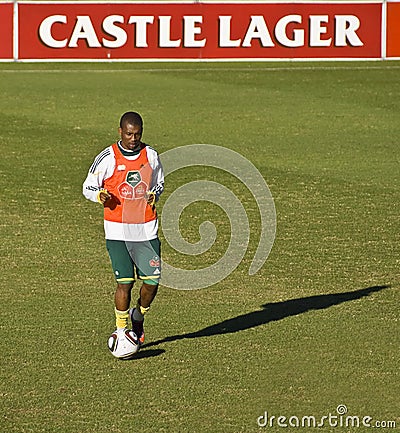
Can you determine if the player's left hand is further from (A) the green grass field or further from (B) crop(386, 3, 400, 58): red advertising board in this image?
(B) crop(386, 3, 400, 58): red advertising board

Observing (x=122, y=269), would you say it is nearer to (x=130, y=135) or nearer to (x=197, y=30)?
(x=130, y=135)

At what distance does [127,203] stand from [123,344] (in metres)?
0.93

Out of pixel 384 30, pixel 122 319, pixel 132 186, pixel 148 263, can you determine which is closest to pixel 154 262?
pixel 148 263

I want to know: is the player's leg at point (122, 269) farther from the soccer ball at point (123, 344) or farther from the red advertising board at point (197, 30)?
the red advertising board at point (197, 30)

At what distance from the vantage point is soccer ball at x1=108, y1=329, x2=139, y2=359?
27.2 feet

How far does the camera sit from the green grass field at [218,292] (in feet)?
24.7

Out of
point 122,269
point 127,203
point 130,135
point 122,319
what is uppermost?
point 130,135

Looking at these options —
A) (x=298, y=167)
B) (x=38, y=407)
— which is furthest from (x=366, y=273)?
(x=298, y=167)

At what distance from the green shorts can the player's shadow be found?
2.11 ft

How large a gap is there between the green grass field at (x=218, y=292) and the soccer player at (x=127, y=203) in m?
0.60

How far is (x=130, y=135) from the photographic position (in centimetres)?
796

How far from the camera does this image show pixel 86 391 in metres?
7.69

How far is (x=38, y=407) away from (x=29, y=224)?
571 centimetres

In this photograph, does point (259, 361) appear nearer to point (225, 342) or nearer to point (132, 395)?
point (225, 342)
